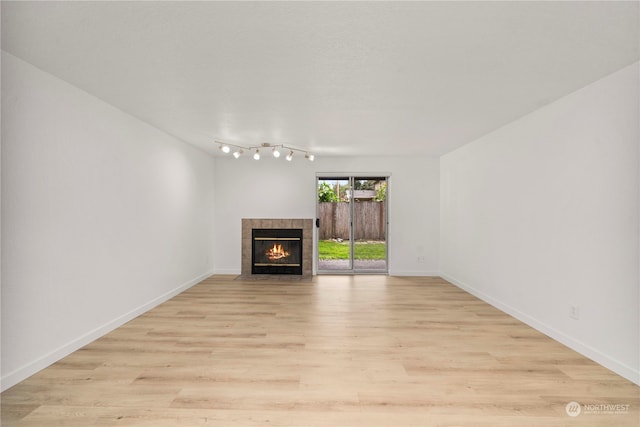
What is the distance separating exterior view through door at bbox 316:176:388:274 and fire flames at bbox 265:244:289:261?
74 cm

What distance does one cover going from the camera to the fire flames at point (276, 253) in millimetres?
6402

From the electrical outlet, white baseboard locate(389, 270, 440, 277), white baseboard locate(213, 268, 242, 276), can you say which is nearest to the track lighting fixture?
white baseboard locate(213, 268, 242, 276)

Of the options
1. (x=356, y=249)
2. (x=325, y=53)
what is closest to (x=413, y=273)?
(x=356, y=249)

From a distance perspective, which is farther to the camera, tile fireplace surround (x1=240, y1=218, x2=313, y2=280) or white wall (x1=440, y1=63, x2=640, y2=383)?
tile fireplace surround (x1=240, y1=218, x2=313, y2=280)

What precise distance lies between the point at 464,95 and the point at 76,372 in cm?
419

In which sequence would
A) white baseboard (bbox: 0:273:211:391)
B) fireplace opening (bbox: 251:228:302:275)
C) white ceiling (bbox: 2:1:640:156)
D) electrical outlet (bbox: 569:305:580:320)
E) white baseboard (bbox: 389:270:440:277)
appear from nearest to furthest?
white ceiling (bbox: 2:1:640:156)
white baseboard (bbox: 0:273:211:391)
electrical outlet (bbox: 569:305:580:320)
white baseboard (bbox: 389:270:440:277)
fireplace opening (bbox: 251:228:302:275)

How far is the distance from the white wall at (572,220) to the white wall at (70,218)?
4658 millimetres

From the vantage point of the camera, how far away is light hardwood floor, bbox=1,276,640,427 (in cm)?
195

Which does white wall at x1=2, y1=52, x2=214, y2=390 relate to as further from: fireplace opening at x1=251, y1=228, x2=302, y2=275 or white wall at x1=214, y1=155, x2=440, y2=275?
fireplace opening at x1=251, y1=228, x2=302, y2=275

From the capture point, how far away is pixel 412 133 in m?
4.45

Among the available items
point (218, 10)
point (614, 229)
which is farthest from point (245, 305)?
point (614, 229)

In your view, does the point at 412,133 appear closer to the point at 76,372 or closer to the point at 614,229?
the point at 614,229

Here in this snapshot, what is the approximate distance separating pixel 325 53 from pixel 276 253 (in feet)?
15.6

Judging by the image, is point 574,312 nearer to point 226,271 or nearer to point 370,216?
point 370,216
